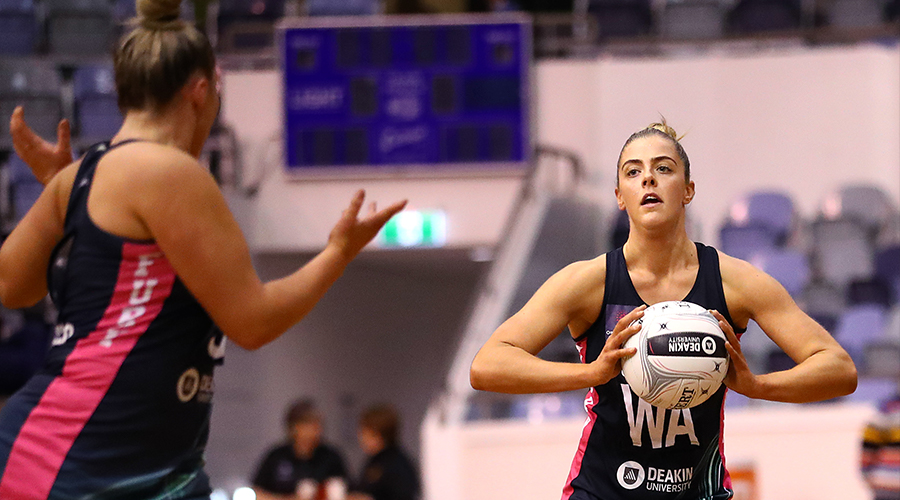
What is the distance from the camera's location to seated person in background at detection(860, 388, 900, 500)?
536 centimetres

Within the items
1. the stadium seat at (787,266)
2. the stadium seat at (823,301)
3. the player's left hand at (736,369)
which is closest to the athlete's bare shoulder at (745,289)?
the player's left hand at (736,369)

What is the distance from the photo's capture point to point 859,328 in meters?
9.68

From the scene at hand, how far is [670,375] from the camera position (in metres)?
2.29

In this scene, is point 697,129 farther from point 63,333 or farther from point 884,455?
point 63,333

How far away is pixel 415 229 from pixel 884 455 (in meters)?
7.13

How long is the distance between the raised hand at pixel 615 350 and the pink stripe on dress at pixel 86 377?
0.94 meters

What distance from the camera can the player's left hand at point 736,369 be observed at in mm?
2270

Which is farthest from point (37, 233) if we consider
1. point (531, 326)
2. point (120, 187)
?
point (531, 326)

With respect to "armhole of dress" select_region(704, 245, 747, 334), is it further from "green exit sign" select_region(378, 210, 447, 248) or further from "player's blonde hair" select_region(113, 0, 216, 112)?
"green exit sign" select_region(378, 210, 447, 248)

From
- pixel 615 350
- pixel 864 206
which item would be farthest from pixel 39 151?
pixel 864 206

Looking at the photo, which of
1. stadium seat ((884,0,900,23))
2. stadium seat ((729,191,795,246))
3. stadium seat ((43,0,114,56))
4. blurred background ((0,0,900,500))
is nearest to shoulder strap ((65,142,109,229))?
blurred background ((0,0,900,500))

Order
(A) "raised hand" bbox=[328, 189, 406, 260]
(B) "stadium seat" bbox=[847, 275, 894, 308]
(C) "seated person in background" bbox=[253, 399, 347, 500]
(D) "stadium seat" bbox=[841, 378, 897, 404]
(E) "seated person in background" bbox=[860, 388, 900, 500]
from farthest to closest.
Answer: (B) "stadium seat" bbox=[847, 275, 894, 308] → (D) "stadium seat" bbox=[841, 378, 897, 404] → (C) "seated person in background" bbox=[253, 399, 347, 500] → (E) "seated person in background" bbox=[860, 388, 900, 500] → (A) "raised hand" bbox=[328, 189, 406, 260]

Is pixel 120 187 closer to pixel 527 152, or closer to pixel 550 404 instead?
pixel 550 404

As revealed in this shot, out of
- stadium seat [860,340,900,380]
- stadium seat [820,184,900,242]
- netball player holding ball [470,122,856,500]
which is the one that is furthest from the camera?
stadium seat [820,184,900,242]
